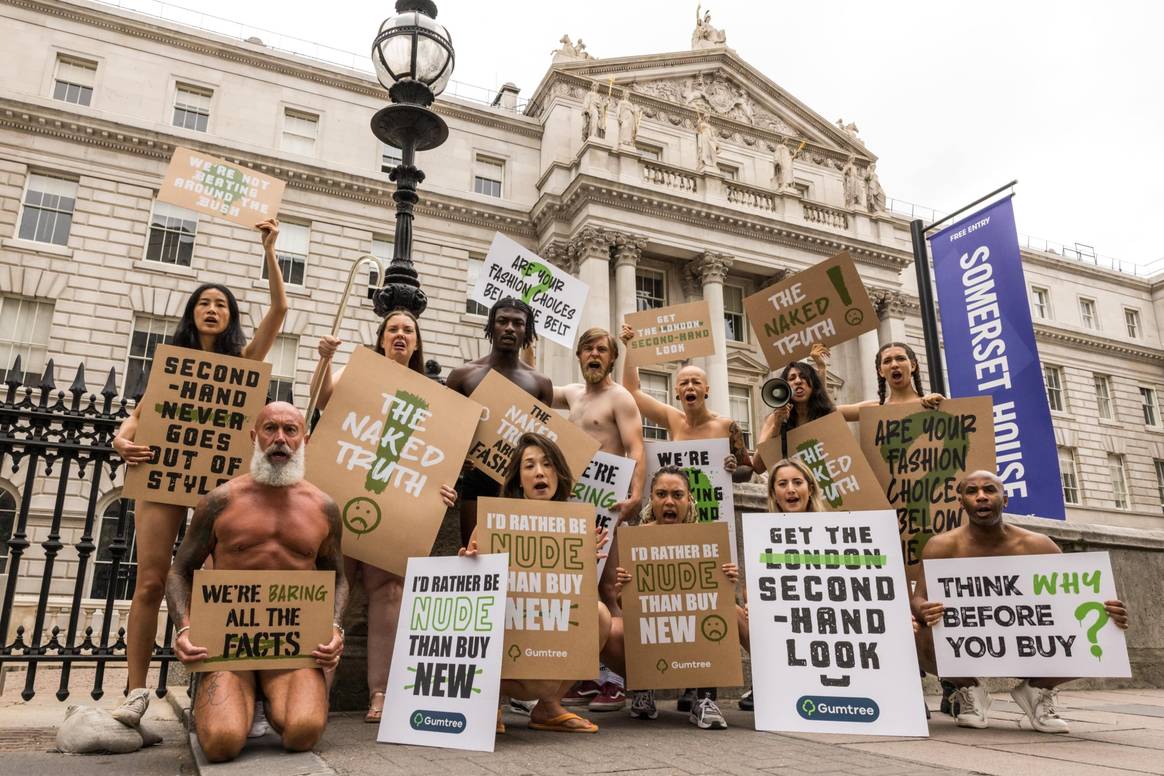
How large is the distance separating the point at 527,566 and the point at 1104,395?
44354 mm

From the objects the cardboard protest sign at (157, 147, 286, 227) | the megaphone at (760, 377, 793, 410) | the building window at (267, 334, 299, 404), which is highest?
the building window at (267, 334, 299, 404)

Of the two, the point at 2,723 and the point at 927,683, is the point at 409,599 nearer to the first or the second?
the point at 2,723

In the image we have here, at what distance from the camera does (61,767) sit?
3502mm

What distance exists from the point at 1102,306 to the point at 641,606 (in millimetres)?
45685

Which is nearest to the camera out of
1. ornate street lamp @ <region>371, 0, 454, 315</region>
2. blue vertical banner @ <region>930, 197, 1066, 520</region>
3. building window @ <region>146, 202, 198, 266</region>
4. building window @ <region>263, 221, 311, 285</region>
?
ornate street lamp @ <region>371, 0, 454, 315</region>

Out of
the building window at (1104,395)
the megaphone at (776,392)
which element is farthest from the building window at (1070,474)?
the megaphone at (776,392)

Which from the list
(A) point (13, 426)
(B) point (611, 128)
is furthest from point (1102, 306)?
(A) point (13, 426)

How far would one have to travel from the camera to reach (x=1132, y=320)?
135ft

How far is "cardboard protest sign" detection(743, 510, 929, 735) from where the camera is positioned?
4.13m

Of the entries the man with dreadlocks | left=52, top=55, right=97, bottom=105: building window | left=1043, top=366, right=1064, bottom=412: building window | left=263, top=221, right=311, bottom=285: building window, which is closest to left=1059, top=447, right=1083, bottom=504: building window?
left=1043, top=366, right=1064, bottom=412: building window

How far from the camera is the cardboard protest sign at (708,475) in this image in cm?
593

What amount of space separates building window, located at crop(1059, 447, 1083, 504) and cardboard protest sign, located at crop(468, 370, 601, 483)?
3843 cm

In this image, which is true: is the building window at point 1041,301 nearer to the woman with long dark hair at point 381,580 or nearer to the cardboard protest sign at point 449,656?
the woman with long dark hair at point 381,580

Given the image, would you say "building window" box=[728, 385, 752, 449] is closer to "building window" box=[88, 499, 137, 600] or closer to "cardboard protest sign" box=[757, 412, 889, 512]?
"building window" box=[88, 499, 137, 600]
